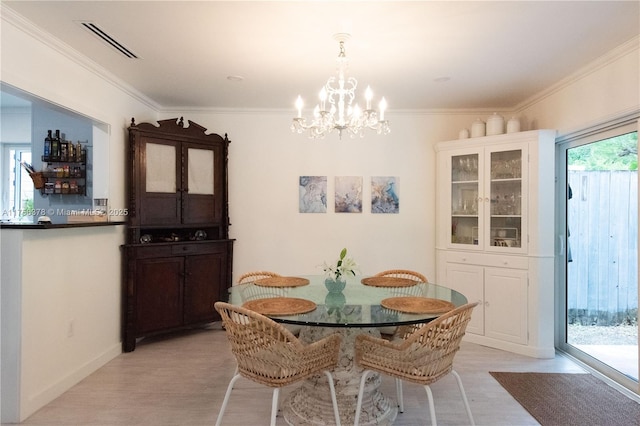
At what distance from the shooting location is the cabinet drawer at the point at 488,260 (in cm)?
353

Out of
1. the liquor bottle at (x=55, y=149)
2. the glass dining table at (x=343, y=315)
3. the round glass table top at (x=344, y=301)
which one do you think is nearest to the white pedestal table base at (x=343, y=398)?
the glass dining table at (x=343, y=315)

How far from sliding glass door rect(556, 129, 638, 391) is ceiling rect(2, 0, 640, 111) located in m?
0.76

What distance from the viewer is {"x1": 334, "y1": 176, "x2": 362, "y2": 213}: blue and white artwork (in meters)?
4.32

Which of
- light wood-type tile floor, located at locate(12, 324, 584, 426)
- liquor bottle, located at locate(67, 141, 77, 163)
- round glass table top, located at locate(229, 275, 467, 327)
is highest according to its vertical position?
liquor bottle, located at locate(67, 141, 77, 163)

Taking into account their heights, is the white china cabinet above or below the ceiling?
below

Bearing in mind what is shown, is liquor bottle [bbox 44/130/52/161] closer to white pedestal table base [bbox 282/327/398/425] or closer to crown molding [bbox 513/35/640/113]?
white pedestal table base [bbox 282/327/398/425]

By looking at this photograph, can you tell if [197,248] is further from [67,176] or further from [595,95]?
[595,95]

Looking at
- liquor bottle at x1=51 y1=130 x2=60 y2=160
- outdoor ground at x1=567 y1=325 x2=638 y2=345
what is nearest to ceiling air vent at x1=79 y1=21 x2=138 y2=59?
liquor bottle at x1=51 y1=130 x2=60 y2=160

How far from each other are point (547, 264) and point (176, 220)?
3554 mm

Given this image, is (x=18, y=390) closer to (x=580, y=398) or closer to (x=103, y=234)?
(x=103, y=234)

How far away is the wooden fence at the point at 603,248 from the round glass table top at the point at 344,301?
163cm

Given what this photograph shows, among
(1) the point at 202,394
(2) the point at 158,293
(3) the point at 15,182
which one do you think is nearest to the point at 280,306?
(1) the point at 202,394

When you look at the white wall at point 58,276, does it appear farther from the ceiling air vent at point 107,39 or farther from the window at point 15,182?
the window at point 15,182

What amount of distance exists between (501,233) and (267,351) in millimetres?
2774
